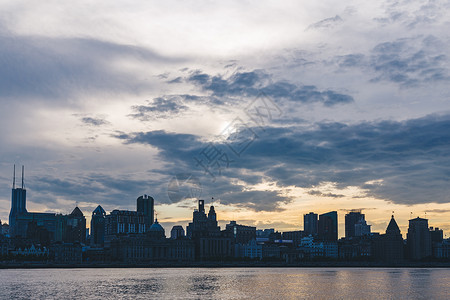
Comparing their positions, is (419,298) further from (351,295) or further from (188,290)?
(188,290)

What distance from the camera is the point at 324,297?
121 m

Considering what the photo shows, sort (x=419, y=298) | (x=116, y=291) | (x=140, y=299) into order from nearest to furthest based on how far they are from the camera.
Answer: (x=140, y=299), (x=419, y=298), (x=116, y=291)

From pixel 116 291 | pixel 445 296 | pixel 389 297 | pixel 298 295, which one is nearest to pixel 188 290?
pixel 116 291

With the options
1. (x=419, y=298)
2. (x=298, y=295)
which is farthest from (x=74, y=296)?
(x=419, y=298)

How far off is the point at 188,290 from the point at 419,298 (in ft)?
160

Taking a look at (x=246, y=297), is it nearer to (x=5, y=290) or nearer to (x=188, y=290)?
(x=188, y=290)

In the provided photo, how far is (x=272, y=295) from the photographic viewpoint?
408 ft

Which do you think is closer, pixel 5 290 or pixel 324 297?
pixel 324 297

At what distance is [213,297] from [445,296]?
48.4 m

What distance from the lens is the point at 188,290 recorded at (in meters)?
133

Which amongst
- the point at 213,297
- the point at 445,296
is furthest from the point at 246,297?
the point at 445,296

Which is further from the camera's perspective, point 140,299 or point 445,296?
point 445,296

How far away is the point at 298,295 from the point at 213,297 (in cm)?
1958

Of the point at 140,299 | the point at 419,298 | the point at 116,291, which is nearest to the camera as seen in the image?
the point at 140,299
